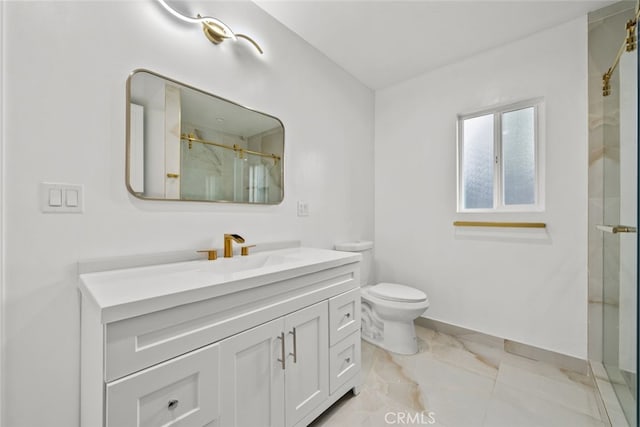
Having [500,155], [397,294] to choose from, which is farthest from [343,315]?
[500,155]

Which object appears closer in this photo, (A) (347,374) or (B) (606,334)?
(A) (347,374)

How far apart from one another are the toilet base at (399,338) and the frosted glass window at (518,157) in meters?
1.26

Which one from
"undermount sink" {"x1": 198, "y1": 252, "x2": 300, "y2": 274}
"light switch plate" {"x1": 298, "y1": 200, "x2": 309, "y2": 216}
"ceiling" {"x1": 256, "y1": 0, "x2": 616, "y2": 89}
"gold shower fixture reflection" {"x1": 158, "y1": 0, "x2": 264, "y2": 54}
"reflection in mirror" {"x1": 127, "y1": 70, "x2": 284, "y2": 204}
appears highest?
"ceiling" {"x1": 256, "y1": 0, "x2": 616, "y2": 89}

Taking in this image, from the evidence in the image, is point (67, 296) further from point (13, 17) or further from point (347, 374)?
point (347, 374)

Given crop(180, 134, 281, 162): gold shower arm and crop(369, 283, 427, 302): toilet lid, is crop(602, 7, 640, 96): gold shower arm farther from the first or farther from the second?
crop(180, 134, 281, 162): gold shower arm

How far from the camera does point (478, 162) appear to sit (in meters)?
2.30

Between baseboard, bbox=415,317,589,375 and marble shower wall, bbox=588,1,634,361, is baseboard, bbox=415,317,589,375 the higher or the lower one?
the lower one

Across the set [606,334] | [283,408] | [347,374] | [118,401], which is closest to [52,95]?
[118,401]

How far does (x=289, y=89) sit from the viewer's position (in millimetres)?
1898

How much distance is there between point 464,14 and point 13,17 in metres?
2.23

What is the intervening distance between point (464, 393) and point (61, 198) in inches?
85.3

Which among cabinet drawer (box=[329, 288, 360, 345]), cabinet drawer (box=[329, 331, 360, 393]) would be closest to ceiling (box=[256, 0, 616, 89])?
cabinet drawer (box=[329, 288, 360, 345])

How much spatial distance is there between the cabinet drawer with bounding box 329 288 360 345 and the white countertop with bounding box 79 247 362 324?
0.21m

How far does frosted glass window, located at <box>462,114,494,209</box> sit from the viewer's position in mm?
2246
